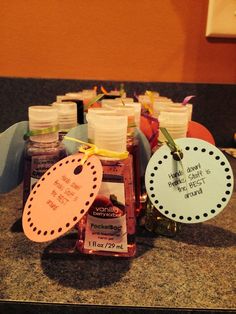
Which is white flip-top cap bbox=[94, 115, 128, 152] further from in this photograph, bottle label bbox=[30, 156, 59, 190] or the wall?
the wall

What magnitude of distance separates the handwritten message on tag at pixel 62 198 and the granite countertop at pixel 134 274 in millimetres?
55

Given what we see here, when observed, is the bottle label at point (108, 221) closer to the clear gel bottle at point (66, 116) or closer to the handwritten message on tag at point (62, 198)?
the handwritten message on tag at point (62, 198)

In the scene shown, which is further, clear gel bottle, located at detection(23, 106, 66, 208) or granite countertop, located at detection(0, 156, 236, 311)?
clear gel bottle, located at detection(23, 106, 66, 208)

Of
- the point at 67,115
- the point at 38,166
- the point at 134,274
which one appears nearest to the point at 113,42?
the point at 67,115

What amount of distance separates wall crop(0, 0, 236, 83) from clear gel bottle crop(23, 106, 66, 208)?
1.99 feet

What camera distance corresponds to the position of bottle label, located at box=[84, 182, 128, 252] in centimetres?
42

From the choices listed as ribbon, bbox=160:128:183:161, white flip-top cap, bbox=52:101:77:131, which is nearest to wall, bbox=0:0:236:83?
white flip-top cap, bbox=52:101:77:131

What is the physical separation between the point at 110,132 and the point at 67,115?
162mm

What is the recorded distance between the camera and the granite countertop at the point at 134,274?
1.18 feet

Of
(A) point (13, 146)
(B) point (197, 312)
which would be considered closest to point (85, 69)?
(A) point (13, 146)

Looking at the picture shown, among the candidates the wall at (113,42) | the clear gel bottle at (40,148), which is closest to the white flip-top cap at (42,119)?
the clear gel bottle at (40,148)

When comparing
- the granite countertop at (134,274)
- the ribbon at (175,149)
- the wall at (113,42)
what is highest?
the wall at (113,42)

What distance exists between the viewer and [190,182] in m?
0.45

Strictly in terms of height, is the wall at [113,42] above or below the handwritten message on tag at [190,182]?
above
